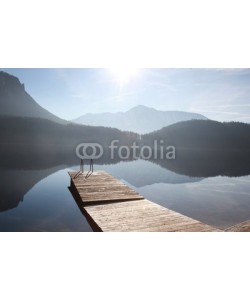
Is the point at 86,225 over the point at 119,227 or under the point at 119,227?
under

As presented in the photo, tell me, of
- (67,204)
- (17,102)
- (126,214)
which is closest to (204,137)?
(67,204)

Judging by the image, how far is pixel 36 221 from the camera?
380 inches

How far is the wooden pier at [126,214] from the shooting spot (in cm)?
559

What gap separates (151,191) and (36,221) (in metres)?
9.43

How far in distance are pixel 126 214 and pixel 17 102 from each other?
5689 inches

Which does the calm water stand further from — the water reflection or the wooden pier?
the wooden pier

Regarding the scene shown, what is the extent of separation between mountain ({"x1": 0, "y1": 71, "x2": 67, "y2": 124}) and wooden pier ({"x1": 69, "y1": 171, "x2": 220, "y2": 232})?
12673 centimetres

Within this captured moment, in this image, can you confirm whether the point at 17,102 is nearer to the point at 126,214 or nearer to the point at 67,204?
the point at 67,204

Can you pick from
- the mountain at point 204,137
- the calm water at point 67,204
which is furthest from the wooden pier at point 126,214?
the mountain at point 204,137

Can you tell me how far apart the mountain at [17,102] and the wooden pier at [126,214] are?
416 ft

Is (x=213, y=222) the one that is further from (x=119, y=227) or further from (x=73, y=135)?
(x=73, y=135)

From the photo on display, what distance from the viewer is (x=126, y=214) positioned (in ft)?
21.5
